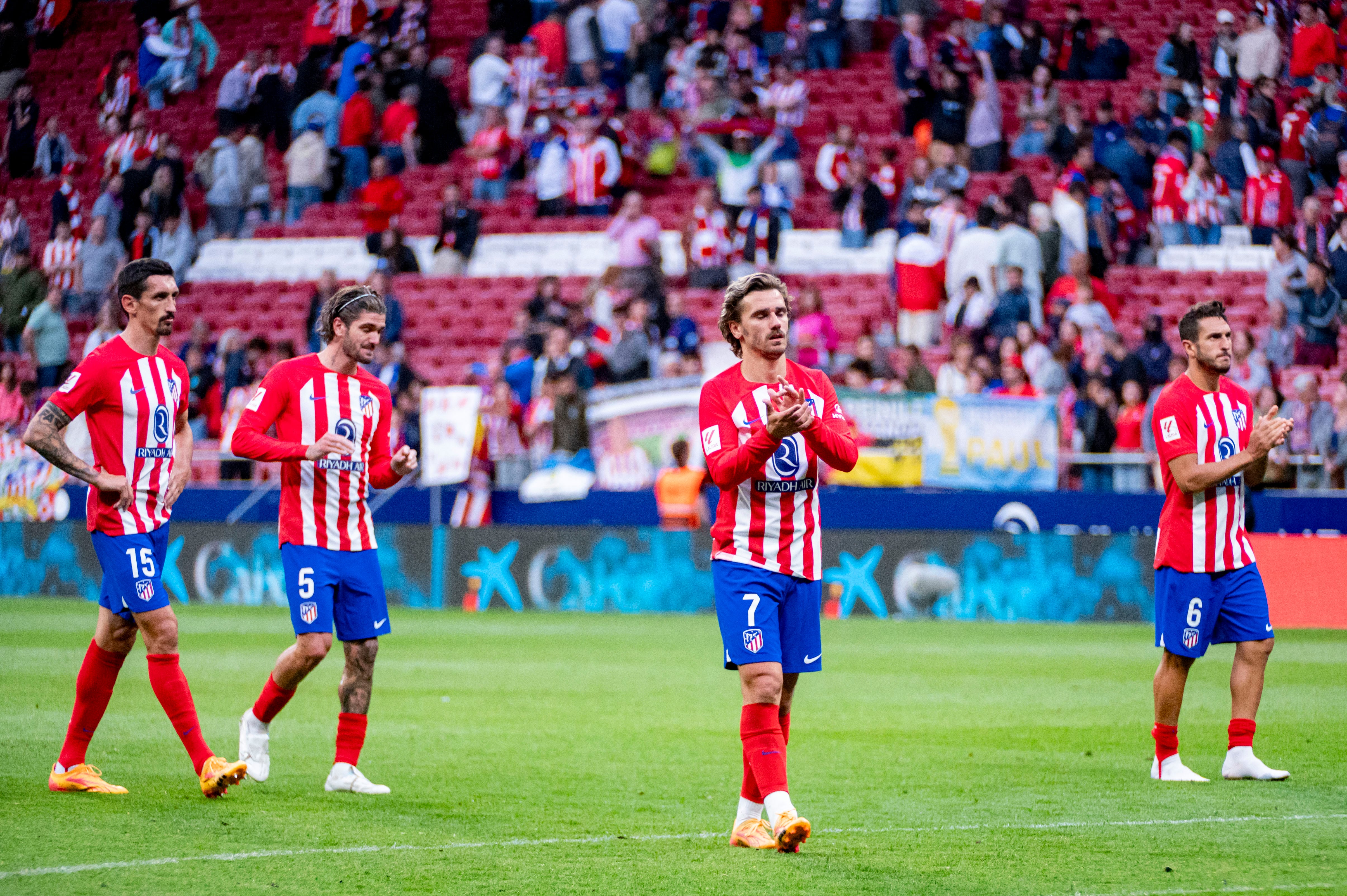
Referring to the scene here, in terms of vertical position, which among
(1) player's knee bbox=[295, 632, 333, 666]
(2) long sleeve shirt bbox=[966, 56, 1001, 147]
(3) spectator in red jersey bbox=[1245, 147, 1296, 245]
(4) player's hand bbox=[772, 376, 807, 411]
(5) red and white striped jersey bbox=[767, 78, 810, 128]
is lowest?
(1) player's knee bbox=[295, 632, 333, 666]

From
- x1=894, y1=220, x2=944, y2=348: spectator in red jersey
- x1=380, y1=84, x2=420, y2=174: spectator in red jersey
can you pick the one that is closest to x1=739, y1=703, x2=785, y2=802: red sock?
x1=894, y1=220, x2=944, y2=348: spectator in red jersey

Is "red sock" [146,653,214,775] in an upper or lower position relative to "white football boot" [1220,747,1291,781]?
upper

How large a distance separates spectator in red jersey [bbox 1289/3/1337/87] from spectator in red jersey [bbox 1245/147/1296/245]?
120cm

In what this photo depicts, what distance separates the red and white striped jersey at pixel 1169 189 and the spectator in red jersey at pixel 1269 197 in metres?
0.82

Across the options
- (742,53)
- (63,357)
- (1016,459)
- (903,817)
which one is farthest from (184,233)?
(903,817)

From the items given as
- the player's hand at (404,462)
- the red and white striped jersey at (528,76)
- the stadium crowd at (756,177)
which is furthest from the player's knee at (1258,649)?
the red and white striped jersey at (528,76)

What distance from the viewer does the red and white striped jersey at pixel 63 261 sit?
24812 millimetres

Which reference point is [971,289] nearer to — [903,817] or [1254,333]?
[1254,333]

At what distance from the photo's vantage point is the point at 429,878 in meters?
5.69

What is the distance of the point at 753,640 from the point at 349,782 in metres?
2.42

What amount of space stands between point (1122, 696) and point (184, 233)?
1827 centimetres

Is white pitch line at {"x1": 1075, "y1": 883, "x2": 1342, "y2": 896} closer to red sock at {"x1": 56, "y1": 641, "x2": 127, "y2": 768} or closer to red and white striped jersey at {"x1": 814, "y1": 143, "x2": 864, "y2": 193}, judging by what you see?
red sock at {"x1": 56, "y1": 641, "x2": 127, "y2": 768}

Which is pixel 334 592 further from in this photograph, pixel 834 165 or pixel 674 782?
pixel 834 165

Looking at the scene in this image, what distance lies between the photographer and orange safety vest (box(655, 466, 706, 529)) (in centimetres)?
1822
